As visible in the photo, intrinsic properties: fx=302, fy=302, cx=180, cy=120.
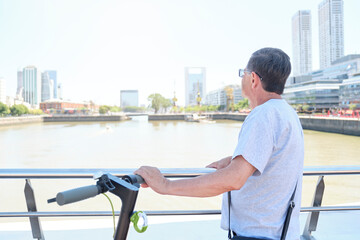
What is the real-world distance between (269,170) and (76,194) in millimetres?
555

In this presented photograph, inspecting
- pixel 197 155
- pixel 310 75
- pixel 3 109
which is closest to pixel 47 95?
pixel 3 109

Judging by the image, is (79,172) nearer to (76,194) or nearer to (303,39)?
(76,194)

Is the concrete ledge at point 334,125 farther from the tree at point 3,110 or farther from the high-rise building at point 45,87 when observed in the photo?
the high-rise building at point 45,87

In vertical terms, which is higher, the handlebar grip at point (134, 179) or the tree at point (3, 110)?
the tree at point (3, 110)

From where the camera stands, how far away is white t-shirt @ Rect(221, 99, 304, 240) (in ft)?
2.81

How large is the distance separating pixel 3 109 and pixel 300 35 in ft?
439

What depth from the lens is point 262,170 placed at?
2.81ft

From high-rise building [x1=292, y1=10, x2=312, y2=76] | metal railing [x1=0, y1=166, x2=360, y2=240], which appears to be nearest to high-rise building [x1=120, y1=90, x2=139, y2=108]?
high-rise building [x1=292, y1=10, x2=312, y2=76]

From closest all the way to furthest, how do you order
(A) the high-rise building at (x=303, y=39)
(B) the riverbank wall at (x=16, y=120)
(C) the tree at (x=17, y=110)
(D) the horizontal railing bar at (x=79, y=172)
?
(D) the horizontal railing bar at (x=79, y=172) < (B) the riverbank wall at (x=16, y=120) < (C) the tree at (x=17, y=110) < (A) the high-rise building at (x=303, y=39)

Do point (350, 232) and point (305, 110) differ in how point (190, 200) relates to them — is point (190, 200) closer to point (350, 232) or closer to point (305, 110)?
point (350, 232)

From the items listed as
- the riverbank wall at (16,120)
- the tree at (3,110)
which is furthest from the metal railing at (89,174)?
the tree at (3,110)

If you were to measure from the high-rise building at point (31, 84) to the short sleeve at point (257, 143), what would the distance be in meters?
175

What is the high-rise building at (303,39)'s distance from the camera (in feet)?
484

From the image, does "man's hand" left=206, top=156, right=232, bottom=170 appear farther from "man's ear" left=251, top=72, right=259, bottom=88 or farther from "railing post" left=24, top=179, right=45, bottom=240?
"railing post" left=24, top=179, right=45, bottom=240
